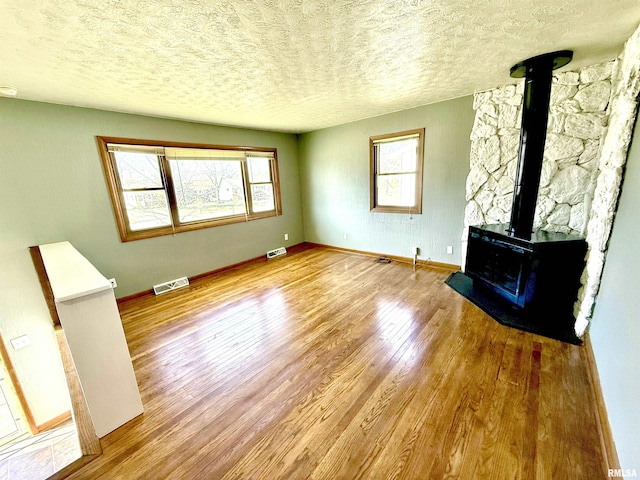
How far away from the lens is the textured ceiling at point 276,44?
55.2 inches

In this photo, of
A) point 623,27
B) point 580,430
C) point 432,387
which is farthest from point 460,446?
point 623,27

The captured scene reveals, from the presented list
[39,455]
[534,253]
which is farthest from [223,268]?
[534,253]

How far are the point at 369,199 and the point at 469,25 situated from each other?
2.92 metres

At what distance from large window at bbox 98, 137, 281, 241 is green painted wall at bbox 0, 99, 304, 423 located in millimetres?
130

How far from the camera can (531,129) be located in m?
2.30

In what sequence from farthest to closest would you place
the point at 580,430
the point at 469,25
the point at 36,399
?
the point at 36,399 → the point at 469,25 → the point at 580,430

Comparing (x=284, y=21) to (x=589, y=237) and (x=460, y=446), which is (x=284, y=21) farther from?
(x=589, y=237)

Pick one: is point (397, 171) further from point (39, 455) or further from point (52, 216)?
point (39, 455)

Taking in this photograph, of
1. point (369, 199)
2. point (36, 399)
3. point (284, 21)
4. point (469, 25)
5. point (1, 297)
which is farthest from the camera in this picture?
point (369, 199)

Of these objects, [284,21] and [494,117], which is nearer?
[284,21]

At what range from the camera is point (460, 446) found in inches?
51.9

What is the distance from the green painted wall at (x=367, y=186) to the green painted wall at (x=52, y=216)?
2.42 metres

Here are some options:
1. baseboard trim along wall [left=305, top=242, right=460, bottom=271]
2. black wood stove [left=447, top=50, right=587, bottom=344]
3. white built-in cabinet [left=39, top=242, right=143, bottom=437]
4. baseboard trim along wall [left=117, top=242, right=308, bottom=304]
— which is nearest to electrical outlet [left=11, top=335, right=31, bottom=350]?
baseboard trim along wall [left=117, top=242, right=308, bottom=304]

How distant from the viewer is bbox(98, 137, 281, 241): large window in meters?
3.21
